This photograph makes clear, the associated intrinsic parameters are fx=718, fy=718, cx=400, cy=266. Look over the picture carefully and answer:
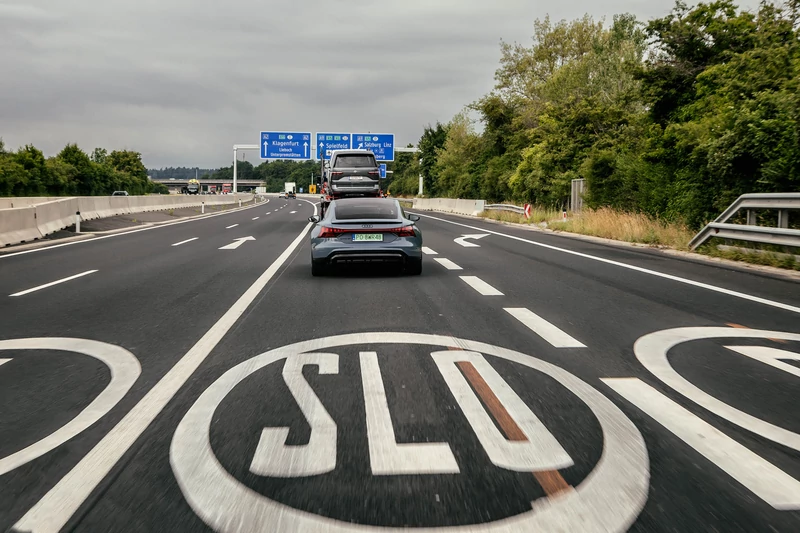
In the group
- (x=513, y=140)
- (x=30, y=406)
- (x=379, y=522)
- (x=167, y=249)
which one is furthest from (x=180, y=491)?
(x=513, y=140)

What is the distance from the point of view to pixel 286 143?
202ft

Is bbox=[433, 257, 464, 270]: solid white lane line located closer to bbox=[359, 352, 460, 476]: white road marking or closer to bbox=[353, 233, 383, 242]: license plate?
bbox=[353, 233, 383, 242]: license plate

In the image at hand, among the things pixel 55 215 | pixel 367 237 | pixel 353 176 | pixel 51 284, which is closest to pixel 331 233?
pixel 367 237

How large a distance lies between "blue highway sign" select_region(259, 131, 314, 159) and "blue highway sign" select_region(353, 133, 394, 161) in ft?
13.7

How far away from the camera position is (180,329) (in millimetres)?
7207

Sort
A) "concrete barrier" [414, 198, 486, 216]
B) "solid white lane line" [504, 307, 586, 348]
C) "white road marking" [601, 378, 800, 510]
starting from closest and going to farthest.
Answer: "white road marking" [601, 378, 800, 510] → "solid white lane line" [504, 307, 586, 348] → "concrete barrier" [414, 198, 486, 216]

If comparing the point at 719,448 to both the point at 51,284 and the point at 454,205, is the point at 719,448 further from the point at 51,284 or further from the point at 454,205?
the point at 454,205

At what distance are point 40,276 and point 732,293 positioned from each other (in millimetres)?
10725

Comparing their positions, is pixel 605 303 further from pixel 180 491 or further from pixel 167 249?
pixel 167 249

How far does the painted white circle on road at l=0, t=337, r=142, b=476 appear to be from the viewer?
375 centimetres

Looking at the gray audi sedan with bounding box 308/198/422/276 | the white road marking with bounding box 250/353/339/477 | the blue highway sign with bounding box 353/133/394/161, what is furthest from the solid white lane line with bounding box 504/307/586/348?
the blue highway sign with bounding box 353/133/394/161

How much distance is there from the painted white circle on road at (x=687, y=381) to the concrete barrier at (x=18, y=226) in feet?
56.3

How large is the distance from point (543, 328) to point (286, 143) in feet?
186

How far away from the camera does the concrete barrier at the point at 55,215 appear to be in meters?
21.5
